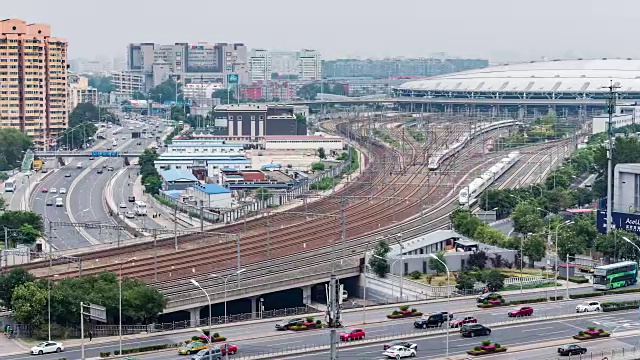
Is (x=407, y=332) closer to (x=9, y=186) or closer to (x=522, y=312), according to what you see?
(x=522, y=312)

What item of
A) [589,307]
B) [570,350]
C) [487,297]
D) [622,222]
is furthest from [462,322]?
[622,222]

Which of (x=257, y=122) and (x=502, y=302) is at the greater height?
(x=257, y=122)

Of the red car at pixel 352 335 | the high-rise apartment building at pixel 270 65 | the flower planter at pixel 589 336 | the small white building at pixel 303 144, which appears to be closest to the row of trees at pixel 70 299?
the red car at pixel 352 335

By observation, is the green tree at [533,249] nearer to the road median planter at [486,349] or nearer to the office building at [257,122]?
the road median planter at [486,349]

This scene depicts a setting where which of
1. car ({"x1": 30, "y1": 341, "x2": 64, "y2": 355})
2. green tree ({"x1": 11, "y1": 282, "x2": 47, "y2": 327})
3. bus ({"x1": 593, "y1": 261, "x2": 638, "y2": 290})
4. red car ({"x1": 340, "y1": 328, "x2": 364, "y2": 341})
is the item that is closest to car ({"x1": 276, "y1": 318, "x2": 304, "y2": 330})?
red car ({"x1": 340, "y1": 328, "x2": 364, "y2": 341})

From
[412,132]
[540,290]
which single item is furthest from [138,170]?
[540,290]
